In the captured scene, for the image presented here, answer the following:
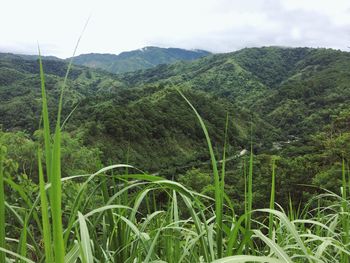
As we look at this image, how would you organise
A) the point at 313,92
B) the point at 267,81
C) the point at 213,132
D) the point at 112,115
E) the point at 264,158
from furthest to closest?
the point at 267,81 < the point at 313,92 < the point at 213,132 < the point at 112,115 < the point at 264,158

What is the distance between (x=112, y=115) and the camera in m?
53.6

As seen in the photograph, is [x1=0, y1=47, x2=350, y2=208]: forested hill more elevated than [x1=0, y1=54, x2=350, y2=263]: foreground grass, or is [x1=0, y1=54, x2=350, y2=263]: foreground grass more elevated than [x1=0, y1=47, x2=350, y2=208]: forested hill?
[x1=0, y1=54, x2=350, y2=263]: foreground grass

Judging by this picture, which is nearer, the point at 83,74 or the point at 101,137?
the point at 101,137

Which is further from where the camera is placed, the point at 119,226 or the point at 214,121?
the point at 214,121

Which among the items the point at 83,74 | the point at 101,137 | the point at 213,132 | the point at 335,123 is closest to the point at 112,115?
the point at 101,137

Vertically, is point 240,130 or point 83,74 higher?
point 83,74

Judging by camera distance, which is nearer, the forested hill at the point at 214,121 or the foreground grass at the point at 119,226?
the foreground grass at the point at 119,226

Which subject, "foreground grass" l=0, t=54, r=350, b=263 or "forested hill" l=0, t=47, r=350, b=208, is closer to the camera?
"foreground grass" l=0, t=54, r=350, b=263

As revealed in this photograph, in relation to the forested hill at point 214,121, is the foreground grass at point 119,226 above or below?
above

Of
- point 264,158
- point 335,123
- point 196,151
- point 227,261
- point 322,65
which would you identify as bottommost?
point 196,151

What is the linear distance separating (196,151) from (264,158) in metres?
28.3

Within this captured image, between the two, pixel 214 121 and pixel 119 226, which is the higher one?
pixel 119 226

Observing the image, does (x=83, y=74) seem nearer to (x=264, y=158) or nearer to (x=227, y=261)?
(x=264, y=158)

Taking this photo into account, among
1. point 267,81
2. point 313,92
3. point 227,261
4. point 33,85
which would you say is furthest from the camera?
point 267,81
